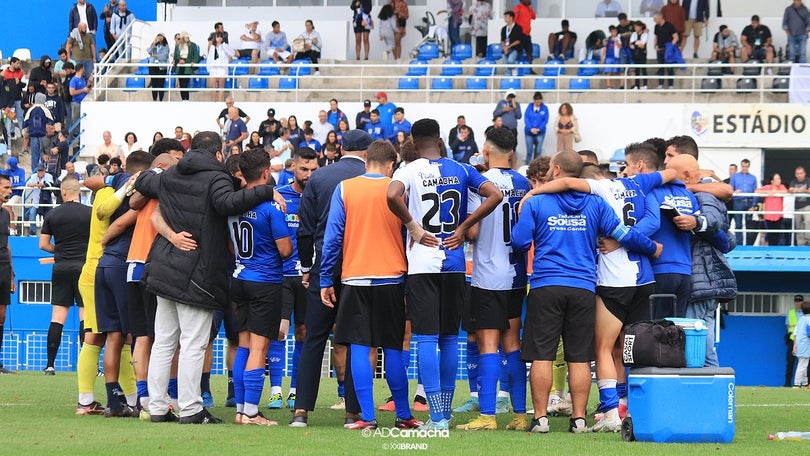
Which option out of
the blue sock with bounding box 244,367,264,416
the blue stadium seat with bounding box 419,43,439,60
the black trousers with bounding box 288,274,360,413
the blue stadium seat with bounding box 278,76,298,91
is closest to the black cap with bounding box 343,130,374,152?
the black trousers with bounding box 288,274,360,413

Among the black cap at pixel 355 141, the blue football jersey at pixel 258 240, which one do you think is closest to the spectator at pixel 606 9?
the black cap at pixel 355 141

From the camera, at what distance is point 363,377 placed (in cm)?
1019

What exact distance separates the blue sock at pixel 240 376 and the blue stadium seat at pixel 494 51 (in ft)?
69.3

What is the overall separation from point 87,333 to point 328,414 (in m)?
2.26

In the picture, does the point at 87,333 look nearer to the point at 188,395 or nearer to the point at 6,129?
the point at 188,395

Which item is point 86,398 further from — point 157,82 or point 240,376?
point 157,82

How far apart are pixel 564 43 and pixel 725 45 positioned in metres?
3.63

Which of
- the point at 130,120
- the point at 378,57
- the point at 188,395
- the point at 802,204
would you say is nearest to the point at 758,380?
the point at 802,204

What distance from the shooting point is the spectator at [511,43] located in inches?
1213

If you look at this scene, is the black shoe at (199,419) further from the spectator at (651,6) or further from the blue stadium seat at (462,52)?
the spectator at (651,6)

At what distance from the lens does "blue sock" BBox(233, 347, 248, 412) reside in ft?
36.2

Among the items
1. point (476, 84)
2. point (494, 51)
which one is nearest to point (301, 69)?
point (476, 84)

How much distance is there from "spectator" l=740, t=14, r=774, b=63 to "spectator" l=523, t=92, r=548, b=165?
5.06 meters

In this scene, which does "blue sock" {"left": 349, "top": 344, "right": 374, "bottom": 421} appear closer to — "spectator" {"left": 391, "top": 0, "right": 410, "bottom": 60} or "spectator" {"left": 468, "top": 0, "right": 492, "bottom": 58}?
"spectator" {"left": 468, "top": 0, "right": 492, "bottom": 58}
